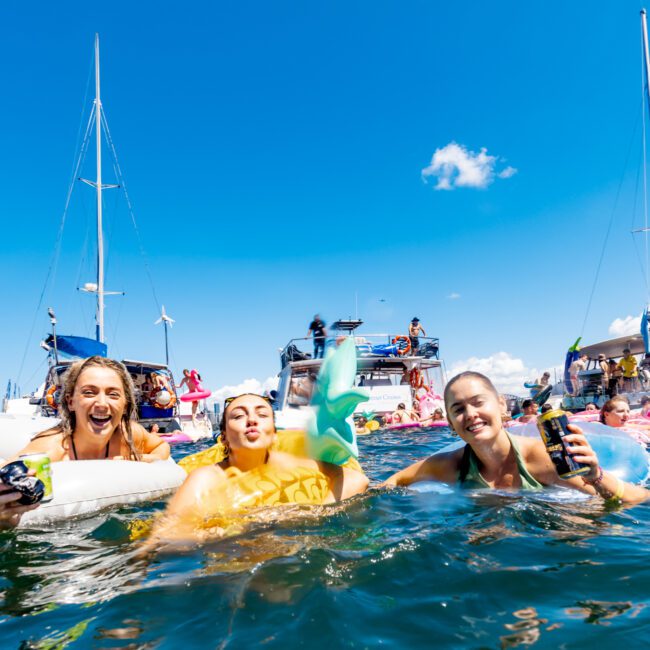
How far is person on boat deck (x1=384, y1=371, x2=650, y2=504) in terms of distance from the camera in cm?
343

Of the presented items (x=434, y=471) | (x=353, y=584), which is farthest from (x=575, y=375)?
(x=353, y=584)

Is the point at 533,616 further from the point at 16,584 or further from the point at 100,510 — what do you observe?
the point at 100,510

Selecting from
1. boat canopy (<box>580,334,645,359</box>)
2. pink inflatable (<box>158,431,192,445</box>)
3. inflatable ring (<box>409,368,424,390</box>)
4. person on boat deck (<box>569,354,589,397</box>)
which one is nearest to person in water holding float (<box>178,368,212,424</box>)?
pink inflatable (<box>158,431,192,445</box>)

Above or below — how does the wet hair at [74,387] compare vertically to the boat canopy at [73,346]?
below

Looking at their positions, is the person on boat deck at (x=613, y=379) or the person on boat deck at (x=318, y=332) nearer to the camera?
the person on boat deck at (x=613, y=379)

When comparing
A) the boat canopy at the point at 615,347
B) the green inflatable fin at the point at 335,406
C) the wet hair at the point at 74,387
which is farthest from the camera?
the boat canopy at the point at 615,347

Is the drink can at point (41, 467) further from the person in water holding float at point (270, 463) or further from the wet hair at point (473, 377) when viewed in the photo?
the wet hair at point (473, 377)

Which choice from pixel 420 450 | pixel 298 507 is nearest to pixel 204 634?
pixel 298 507

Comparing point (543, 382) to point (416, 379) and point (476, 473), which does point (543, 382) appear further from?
point (476, 473)

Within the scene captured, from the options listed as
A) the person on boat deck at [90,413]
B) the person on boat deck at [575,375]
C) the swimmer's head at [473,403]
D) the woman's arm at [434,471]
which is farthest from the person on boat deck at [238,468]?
the person on boat deck at [575,375]

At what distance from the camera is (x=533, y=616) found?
1.89 m

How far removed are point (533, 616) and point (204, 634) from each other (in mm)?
1267

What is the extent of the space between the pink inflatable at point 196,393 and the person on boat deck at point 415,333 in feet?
28.3

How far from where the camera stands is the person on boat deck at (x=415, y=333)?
20.7 meters
